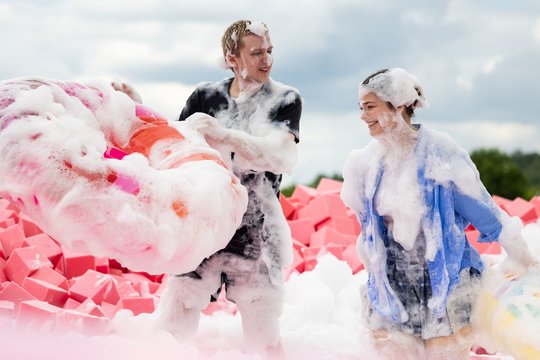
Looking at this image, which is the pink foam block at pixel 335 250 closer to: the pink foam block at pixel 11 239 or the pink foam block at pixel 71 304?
the pink foam block at pixel 71 304

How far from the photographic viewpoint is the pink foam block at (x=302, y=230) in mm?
3873

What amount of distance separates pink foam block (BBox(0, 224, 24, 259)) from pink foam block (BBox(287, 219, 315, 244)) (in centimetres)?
116

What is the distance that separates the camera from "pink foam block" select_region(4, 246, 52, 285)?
308 centimetres

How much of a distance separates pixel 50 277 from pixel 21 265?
0.11 meters

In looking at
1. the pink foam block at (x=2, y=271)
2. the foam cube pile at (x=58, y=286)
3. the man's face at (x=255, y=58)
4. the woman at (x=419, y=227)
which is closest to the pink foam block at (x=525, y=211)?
the foam cube pile at (x=58, y=286)

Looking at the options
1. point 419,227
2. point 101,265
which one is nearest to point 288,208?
point 101,265

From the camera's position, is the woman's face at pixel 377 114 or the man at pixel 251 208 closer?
the woman's face at pixel 377 114

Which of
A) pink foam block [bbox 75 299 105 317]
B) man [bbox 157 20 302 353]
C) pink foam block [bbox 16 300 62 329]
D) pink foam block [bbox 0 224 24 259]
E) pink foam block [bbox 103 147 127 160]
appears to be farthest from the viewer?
pink foam block [bbox 0 224 24 259]

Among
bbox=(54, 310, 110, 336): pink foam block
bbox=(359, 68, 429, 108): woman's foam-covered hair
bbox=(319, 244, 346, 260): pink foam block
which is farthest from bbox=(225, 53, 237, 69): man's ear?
bbox=(319, 244, 346, 260): pink foam block

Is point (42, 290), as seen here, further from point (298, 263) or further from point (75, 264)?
point (298, 263)

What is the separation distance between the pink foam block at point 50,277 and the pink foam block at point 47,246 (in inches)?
6.2

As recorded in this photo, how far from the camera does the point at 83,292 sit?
3.07 m

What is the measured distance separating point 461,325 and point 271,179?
25.2 inches

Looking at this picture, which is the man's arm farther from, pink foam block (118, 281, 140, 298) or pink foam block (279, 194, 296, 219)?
pink foam block (279, 194, 296, 219)
